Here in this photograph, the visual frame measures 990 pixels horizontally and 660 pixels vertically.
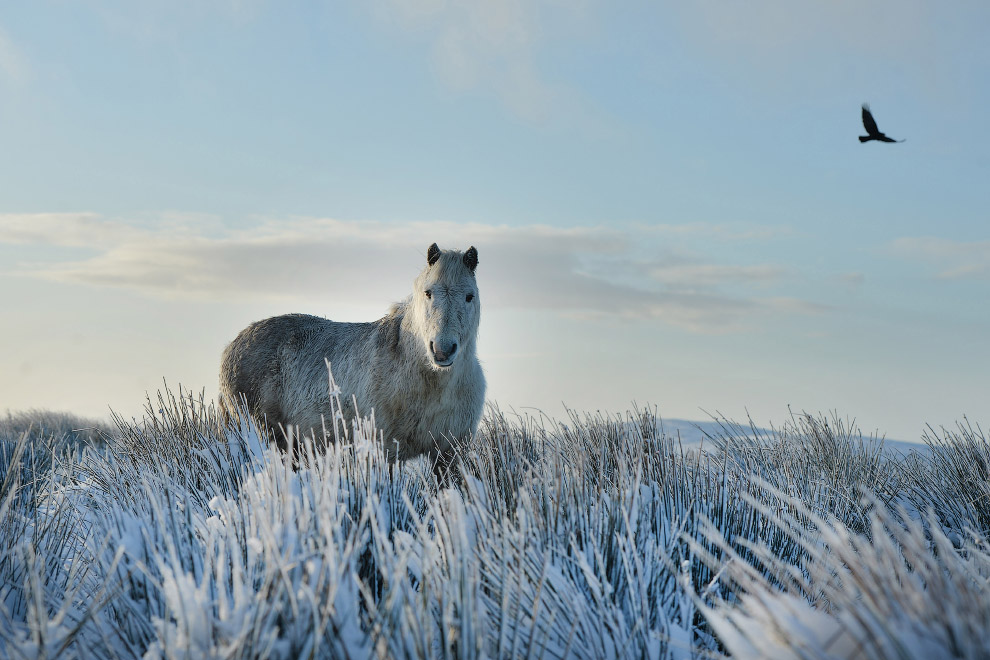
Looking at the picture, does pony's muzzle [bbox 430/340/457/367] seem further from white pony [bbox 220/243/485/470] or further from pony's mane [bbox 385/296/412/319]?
pony's mane [bbox 385/296/412/319]

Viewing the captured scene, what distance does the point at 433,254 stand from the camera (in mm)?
5734

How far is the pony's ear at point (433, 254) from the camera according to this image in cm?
572

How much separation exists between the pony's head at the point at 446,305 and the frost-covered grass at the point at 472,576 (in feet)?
3.82

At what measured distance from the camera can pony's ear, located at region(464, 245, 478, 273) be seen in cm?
576

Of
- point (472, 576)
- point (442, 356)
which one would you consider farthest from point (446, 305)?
point (472, 576)

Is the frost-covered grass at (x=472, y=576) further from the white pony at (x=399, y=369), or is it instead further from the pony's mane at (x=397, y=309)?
the pony's mane at (x=397, y=309)

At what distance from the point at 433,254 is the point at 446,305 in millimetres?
575

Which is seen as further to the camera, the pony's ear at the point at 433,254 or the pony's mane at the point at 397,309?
the pony's mane at the point at 397,309

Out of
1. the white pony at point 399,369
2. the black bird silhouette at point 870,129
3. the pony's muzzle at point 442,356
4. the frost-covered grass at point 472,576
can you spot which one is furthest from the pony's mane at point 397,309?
the black bird silhouette at point 870,129

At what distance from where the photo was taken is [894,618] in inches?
62.4

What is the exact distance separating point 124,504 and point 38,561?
1.64 meters

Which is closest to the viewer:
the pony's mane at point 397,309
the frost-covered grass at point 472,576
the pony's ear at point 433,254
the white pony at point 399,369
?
the frost-covered grass at point 472,576

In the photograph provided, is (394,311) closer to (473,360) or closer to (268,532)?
(473,360)

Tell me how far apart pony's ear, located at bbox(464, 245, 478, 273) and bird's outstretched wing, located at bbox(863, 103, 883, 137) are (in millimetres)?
4191
